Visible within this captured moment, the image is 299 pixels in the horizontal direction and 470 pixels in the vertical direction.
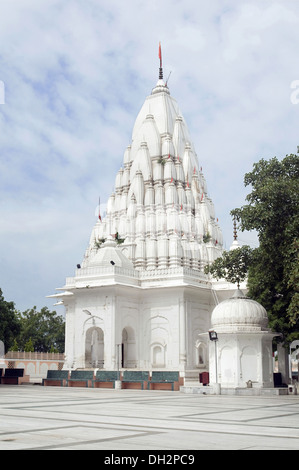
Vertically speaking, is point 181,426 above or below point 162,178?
below

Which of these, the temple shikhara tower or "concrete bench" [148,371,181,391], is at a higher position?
the temple shikhara tower

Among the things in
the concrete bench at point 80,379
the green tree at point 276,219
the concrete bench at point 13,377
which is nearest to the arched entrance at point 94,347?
the concrete bench at point 13,377

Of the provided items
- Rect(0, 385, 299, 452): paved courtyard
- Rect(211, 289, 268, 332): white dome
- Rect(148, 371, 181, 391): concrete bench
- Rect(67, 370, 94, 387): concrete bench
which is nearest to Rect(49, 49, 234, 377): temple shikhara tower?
Rect(67, 370, 94, 387): concrete bench

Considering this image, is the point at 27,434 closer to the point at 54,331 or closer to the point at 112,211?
the point at 112,211

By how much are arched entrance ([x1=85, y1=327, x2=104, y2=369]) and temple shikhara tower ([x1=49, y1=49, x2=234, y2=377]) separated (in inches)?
3.1

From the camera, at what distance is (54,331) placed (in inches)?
3233

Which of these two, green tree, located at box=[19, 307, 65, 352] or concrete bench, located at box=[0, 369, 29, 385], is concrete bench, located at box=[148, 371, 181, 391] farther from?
green tree, located at box=[19, 307, 65, 352]

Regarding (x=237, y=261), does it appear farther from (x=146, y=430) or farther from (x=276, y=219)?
(x=146, y=430)

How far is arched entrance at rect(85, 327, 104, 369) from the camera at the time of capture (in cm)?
4462

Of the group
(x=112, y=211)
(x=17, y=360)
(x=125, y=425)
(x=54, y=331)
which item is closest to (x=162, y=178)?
(x=112, y=211)

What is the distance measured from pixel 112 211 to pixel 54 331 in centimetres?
3173

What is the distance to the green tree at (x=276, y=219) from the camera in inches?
952

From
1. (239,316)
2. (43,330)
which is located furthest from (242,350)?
(43,330)
